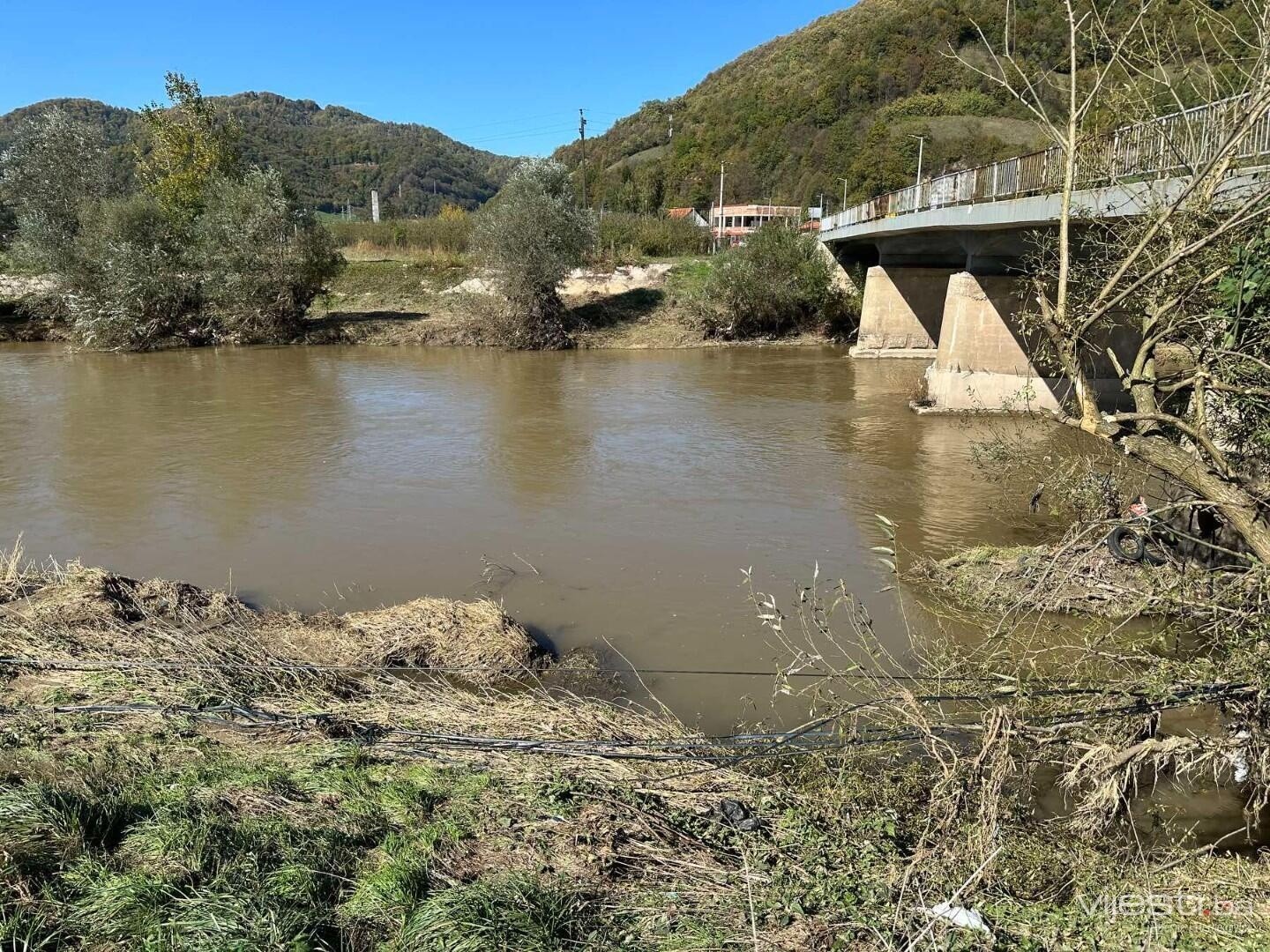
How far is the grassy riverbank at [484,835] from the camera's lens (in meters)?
3.71

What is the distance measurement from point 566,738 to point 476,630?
245 centimetres

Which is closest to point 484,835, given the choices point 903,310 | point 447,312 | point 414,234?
point 903,310

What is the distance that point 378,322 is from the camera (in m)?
40.3

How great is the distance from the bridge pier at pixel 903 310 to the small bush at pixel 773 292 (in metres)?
4.31

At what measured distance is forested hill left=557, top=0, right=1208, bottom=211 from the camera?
85.9 metres

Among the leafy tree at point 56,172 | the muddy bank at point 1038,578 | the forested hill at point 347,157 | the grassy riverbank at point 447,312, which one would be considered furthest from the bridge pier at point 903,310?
the forested hill at point 347,157

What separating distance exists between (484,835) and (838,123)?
113 metres

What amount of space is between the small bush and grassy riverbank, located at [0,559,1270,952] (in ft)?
103

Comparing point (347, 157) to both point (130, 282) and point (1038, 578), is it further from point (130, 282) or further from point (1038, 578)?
point (1038, 578)

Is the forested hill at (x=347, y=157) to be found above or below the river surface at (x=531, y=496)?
above

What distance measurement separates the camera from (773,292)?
36.4m

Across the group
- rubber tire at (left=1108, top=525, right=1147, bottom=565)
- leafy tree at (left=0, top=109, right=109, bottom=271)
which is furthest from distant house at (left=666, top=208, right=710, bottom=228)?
rubber tire at (left=1108, top=525, right=1147, bottom=565)

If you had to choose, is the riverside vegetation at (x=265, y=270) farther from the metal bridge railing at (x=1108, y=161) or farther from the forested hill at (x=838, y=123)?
the forested hill at (x=838, y=123)

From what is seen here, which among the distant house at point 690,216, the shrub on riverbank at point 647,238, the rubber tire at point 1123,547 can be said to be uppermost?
the distant house at point 690,216
